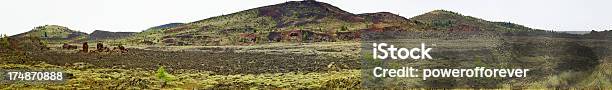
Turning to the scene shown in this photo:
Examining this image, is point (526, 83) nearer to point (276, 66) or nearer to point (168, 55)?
point (276, 66)

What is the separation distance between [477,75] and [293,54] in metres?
17.3

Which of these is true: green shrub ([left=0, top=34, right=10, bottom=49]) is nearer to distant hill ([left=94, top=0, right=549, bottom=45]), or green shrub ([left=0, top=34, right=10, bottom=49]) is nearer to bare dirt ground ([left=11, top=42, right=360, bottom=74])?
bare dirt ground ([left=11, top=42, right=360, bottom=74])

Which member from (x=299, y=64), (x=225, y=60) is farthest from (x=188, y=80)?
(x=225, y=60)

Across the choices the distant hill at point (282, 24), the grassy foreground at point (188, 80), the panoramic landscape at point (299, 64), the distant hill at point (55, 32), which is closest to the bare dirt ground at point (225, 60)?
the panoramic landscape at point (299, 64)

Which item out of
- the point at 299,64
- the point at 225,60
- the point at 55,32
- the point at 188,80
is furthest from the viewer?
the point at 55,32

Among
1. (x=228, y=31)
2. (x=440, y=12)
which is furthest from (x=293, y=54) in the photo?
(x=440, y=12)

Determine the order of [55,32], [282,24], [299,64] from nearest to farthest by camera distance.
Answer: [299,64], [282,24], [55,32]

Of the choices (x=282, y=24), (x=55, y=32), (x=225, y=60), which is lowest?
(x=225, y=60)

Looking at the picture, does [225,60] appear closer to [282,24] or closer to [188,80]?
[188,80]

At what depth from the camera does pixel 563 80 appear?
2695 cm

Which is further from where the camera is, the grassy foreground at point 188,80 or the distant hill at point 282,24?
the distant hill at point 282,24

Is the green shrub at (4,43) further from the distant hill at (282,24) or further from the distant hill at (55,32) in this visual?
the distant hill at (55,32)

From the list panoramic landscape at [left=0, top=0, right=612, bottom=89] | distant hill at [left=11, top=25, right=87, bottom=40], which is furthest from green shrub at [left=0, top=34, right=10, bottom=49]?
distant hill at [left=11, top=25, right=87, bottom=40]

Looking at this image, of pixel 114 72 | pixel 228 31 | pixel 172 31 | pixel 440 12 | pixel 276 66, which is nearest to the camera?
pixel 114 72
